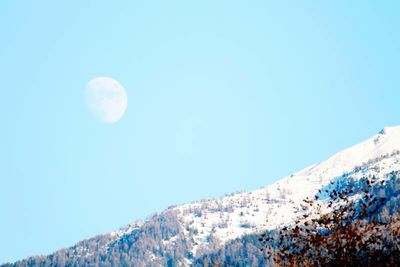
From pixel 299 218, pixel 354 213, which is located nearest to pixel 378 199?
pixel 354 213

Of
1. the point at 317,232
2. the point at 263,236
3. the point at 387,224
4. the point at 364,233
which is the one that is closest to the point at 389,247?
the point at 387,224

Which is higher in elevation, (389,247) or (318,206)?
(318,206)

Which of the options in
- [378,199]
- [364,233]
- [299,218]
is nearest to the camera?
[378,199]

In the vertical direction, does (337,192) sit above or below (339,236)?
above

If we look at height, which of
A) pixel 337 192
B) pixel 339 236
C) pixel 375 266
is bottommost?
pixel 375 266

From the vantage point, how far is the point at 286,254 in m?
19.1

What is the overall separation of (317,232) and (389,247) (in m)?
3.84

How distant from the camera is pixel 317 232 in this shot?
18.3 metres

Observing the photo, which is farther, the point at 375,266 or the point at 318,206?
the point at 318,206

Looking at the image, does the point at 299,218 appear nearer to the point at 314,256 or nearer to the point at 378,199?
the point at 314,256

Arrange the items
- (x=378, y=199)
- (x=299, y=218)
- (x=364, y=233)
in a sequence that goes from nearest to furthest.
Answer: (x=378, y=199), (x=364, y=233), (x=299, y=218)

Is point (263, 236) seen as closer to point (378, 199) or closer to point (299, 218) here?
point (299, 218)

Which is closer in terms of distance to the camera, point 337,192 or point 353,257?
point 353,257

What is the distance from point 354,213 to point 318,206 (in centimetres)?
128
